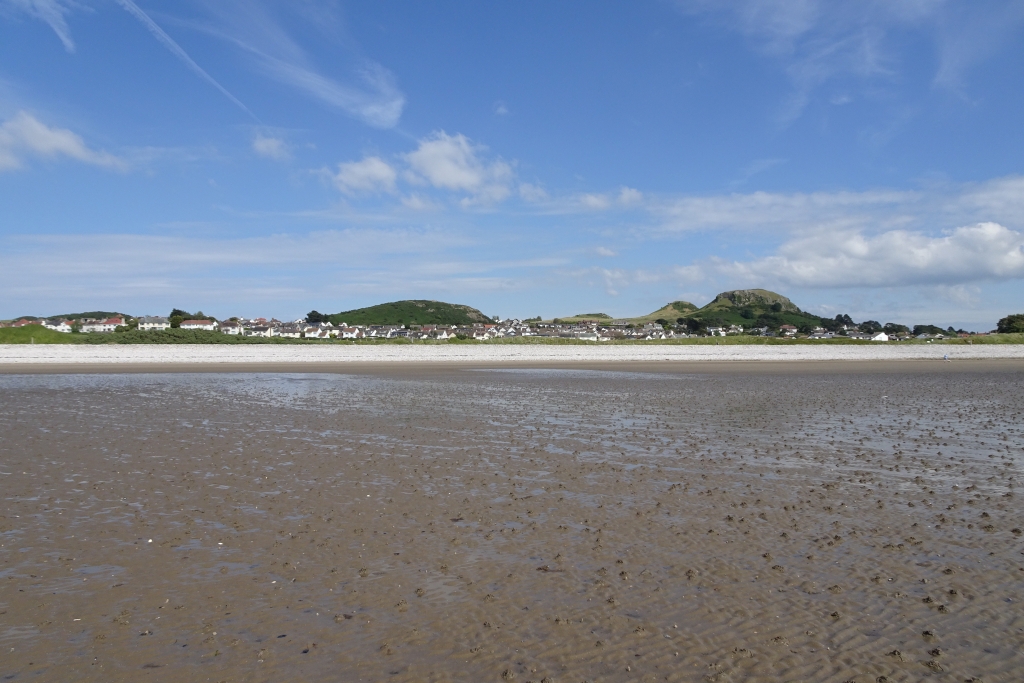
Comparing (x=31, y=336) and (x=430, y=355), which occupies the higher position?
(x=31, y=336)

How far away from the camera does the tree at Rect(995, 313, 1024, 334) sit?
111m

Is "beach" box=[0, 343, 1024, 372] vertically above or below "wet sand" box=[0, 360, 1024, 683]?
above

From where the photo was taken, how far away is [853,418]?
20203mm

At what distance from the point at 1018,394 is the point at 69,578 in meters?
34.8

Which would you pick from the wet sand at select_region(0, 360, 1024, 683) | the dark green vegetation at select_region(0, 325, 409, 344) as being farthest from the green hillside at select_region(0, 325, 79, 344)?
the wet sand at select_region(0, 360, 1024, 683)

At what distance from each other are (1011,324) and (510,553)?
451ft

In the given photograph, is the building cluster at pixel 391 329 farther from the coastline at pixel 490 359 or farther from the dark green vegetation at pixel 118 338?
the coastline at pixel 490 359

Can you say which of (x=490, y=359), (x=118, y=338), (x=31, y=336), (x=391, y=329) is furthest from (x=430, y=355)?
(x=391, y=329)

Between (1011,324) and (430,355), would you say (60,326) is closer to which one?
(430,355)

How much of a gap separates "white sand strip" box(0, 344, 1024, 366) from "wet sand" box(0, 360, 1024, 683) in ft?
138

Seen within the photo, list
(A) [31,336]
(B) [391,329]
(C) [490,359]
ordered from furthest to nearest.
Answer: (B) [391,329]
(A) [31,336]
(C) [490,359]

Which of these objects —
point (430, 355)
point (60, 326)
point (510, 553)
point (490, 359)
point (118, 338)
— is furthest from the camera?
point (60, 326)

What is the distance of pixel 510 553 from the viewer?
7844mm

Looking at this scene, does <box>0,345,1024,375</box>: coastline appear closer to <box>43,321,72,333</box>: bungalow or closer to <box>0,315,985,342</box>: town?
<box>43,321,72,333</box>: bungalow
